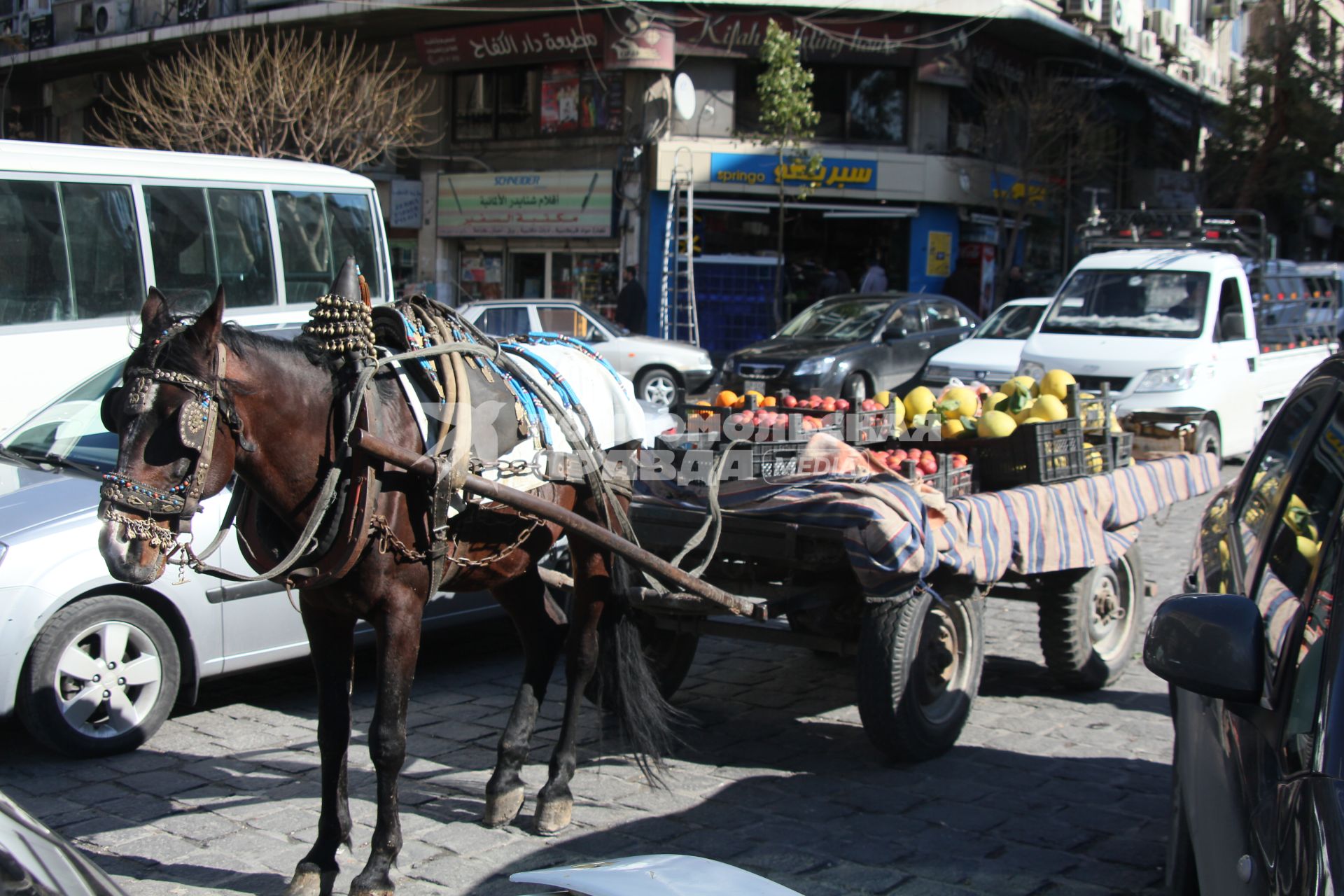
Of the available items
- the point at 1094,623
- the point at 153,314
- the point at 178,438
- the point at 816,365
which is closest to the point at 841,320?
the point at 816,365

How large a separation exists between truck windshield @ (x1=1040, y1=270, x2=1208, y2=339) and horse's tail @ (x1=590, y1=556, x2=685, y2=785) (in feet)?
30.6

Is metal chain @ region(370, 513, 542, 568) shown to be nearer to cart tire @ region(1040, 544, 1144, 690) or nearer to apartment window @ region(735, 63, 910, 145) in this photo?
cart tire @ region(1040, 544, 1144, 690)

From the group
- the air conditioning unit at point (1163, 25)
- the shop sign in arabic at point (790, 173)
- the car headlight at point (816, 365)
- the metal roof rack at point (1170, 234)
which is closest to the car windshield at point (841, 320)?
the car headlight at point (816, 365)

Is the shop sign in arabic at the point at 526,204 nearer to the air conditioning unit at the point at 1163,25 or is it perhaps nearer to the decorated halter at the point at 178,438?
the air conditioning unit at the point at 1163,25

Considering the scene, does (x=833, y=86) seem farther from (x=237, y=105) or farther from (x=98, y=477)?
(x=98, y=477)

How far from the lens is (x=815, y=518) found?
488 cm

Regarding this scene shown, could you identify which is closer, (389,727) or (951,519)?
(389,727)

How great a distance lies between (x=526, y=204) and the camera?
2567 cm

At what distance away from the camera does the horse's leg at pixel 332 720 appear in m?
3.97

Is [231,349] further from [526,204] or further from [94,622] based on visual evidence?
[526,204]

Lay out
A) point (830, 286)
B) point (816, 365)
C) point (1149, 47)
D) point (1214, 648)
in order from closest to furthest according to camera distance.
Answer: point (1214, 648), point (816, 365), point (830, 286), point (1149, 47)

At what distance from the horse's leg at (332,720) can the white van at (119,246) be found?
5037 mm

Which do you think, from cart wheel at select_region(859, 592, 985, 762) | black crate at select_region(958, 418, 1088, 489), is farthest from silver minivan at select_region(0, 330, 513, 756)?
black crate at select_region(958, 418, 1088, 489)

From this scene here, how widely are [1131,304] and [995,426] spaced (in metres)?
8.00
